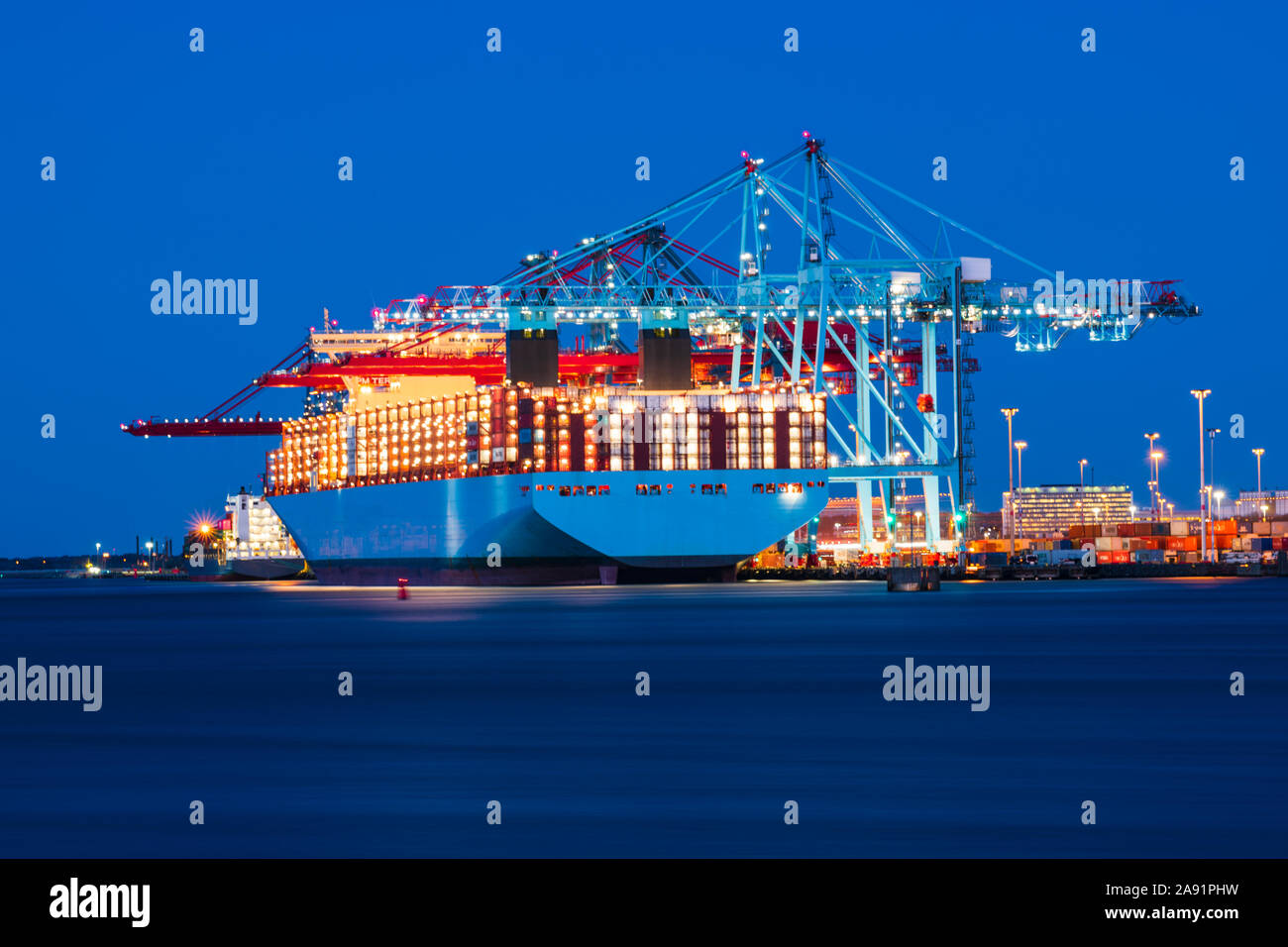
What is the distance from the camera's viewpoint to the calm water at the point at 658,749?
14047 mm

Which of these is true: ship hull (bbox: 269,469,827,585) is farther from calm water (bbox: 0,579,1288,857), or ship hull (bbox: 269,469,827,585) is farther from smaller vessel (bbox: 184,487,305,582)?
smaller vessel (bbox: 184,487,305,582)

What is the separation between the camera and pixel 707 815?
14.9 meters

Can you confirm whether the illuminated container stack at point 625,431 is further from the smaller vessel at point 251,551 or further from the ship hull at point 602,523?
the smaller vessel at point 251,551

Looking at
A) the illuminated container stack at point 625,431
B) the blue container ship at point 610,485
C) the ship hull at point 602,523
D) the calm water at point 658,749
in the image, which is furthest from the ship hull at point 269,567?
the calm water at point 658,749

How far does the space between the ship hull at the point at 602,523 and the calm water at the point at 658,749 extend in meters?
44.7

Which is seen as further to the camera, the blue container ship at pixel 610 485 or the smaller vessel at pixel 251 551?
the smaller vessel at pixel 251 551

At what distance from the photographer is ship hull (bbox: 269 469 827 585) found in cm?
8781

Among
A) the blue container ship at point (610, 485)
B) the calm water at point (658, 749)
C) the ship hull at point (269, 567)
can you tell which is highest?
the blue container ship at point (610, 485)

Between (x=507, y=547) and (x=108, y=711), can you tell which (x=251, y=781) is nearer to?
(x=108, y=711)

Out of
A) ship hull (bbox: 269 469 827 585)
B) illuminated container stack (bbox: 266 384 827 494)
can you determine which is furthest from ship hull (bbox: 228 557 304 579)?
ship hull (bbox: 269 469 827 585)

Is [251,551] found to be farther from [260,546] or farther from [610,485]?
[610,485]

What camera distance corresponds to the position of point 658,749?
19.9 m

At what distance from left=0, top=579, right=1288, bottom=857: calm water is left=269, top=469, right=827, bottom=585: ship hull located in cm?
4471
